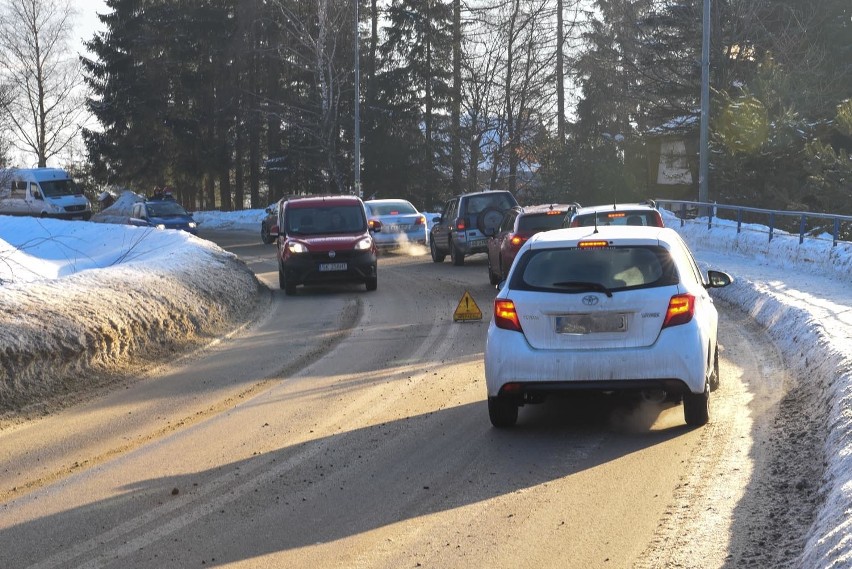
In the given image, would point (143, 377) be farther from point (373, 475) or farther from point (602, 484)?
point (602, 484)

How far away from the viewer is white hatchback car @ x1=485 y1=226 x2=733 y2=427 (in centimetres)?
838

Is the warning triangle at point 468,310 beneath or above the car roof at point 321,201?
beneath

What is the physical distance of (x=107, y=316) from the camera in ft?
42.4

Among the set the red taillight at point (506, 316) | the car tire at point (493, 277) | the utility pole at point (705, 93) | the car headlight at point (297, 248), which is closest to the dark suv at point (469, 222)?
the car tire at point (493, 277)

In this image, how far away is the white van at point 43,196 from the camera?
175 feet

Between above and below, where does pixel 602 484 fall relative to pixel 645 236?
below

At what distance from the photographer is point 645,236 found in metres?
9.00

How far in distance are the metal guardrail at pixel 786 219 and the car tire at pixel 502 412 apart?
1219 cm

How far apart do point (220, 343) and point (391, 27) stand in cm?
4543

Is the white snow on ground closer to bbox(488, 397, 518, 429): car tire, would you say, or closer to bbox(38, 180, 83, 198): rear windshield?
bbox(488, 397, 518, 429): car tire

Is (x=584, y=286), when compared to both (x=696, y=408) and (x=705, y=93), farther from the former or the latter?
(x=705, y=93)

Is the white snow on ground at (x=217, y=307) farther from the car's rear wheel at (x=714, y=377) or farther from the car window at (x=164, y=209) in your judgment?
the car window at (x=164, y=209)

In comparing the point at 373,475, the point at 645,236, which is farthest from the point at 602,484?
the point at 645,236

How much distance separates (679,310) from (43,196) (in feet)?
162
